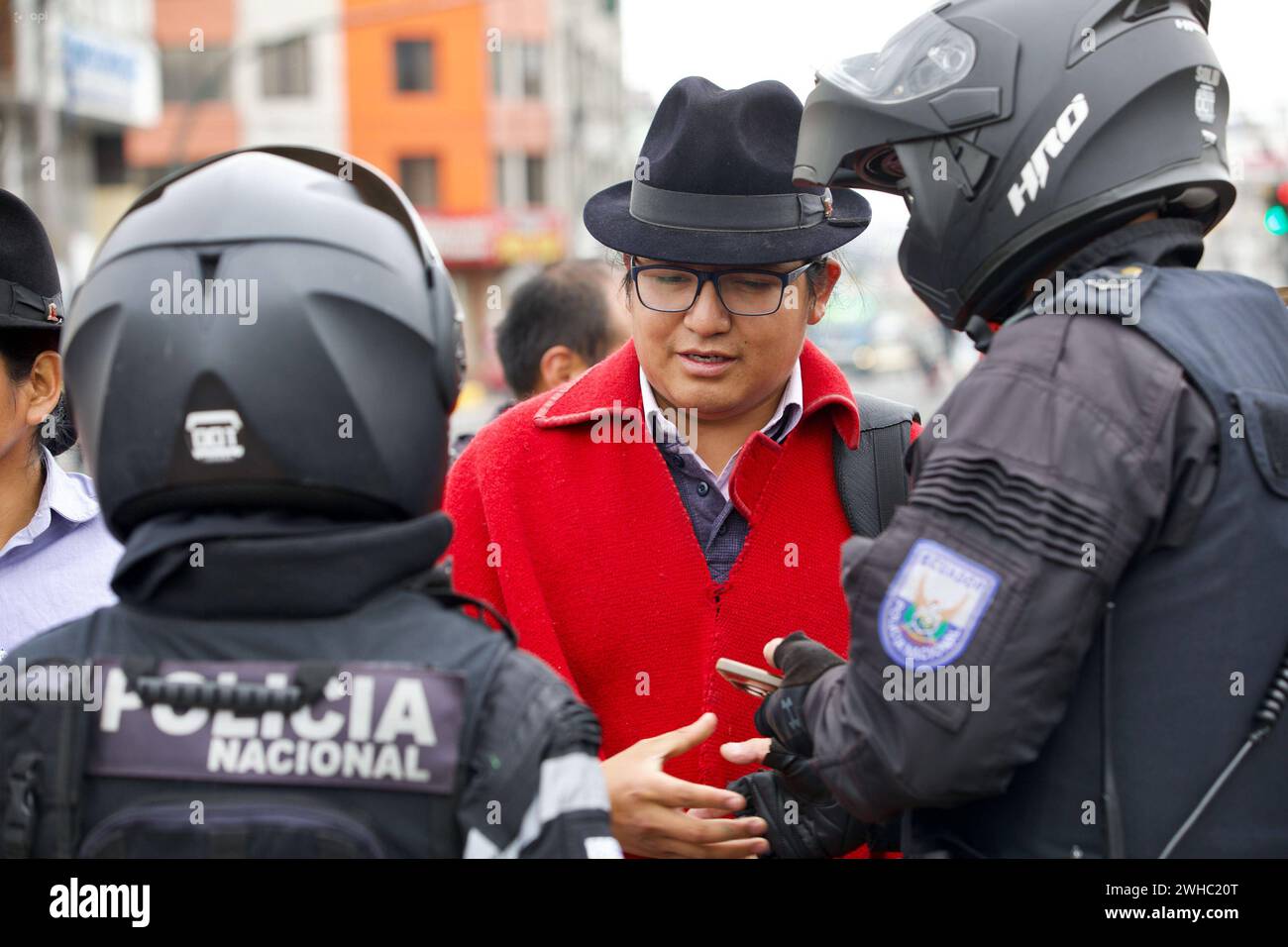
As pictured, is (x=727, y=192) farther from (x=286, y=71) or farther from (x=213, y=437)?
(x=286, y=71)

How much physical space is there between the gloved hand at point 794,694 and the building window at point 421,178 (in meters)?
38.7

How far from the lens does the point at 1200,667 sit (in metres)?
1.90

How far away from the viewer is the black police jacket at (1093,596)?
6.04ft

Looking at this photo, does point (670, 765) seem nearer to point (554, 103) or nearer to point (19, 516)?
point (19, 516)

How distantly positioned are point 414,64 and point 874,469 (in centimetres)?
3853

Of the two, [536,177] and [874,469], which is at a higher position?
[874,469]

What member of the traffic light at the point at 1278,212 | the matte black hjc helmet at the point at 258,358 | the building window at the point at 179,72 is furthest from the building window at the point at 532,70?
the matte black hjc helmet at the point at 258,358

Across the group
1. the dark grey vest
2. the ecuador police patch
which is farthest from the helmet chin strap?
the ecuador police patch

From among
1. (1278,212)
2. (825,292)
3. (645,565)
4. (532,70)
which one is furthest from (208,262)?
(532,70)

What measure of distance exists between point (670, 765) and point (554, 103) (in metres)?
39.4

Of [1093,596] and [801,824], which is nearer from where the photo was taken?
[1093,596]

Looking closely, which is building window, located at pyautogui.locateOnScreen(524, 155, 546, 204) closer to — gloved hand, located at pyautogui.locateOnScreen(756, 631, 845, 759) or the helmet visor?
the helmet visor
